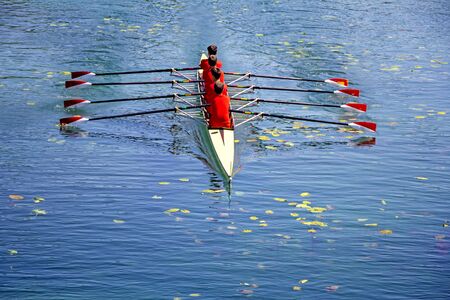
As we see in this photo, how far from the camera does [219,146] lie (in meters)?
22.2

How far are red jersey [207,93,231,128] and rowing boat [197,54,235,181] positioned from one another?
0.17 meters

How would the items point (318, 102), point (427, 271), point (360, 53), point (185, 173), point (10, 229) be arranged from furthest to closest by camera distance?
point (360, 53) < point (318, 102) < point (185, 173) < point (10, 229) < point (427, 271)

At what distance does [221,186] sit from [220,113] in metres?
2.96

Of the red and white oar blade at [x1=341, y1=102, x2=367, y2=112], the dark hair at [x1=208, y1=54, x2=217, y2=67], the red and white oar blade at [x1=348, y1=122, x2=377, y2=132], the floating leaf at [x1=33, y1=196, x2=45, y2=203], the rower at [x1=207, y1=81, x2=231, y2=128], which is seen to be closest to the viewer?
the floating leaf at [x1=33, y1=196, x2=45, y2=203]

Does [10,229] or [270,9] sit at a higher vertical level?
[270,9]

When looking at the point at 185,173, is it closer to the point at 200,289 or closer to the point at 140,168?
the point at 140,168

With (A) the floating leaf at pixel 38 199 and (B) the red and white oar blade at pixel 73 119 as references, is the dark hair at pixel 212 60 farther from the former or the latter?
(A) the floating leaf at pixel 38 199

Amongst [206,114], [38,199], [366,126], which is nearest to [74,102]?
[206,114]

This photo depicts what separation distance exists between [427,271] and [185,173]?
6924mm

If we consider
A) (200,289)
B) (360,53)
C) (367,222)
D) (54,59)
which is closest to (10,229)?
(200,289)

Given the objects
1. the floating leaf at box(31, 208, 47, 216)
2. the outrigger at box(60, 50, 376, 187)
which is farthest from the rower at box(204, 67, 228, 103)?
the floating leaf at box(31, 208, 47, 216)

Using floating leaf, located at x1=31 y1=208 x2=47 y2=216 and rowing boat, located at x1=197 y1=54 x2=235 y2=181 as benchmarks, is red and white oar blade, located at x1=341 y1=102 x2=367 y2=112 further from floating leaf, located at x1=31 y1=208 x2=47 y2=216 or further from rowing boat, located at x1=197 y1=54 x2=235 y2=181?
floating leaf, located at x1=31 y1=208 x2=47 y2=216

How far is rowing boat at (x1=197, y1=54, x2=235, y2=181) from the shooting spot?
2125 cm

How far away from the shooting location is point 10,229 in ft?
59.4
